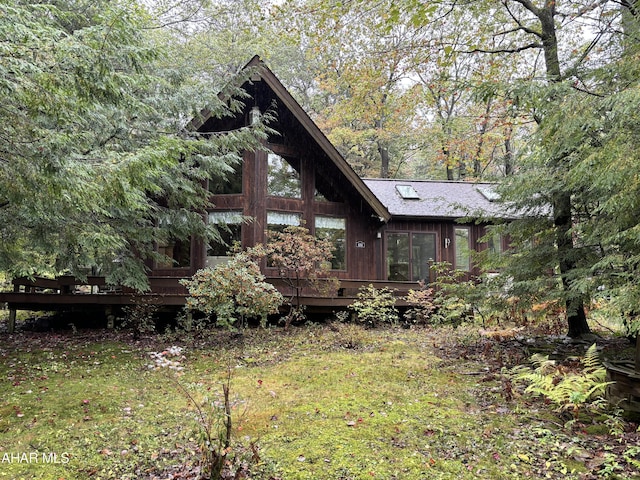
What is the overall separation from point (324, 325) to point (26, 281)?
23.9 feet

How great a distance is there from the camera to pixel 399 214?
47.8 feet

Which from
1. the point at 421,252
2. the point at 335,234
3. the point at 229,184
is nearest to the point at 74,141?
the point at 229,184

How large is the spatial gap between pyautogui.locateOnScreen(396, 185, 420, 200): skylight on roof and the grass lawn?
8944mm

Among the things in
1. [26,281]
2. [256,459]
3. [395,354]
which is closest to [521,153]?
[395,354]

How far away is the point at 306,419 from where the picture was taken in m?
4.44

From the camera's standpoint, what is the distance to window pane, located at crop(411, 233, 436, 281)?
49.7ft

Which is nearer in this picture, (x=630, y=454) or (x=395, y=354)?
(x=630, y=454)

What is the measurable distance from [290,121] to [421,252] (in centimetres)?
667

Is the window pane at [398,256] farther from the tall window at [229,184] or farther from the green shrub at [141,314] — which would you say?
the green shrub at [141,314]

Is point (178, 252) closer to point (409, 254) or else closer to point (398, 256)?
point (398, 256)

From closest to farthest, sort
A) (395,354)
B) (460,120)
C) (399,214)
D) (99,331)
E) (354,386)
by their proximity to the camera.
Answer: (354,386) < (395,354) < (99,331) < (399,214) < (460,120)

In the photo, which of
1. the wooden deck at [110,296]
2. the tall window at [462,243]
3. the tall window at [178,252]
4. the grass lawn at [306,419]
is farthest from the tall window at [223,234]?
the tall window at [462,243]

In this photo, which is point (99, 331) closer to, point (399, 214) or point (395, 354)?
point (395, 354)

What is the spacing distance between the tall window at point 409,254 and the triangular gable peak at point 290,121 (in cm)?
285
